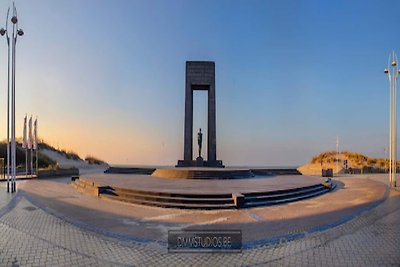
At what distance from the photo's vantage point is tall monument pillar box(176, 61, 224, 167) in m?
27.7

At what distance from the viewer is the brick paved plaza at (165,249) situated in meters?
5.42

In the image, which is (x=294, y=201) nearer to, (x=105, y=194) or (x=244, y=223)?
(x=244, y=223)

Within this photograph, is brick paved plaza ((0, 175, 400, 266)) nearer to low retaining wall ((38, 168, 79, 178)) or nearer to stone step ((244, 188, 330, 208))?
stone step ((244, 188, 330, 208))

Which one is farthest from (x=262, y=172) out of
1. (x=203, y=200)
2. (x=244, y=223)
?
(x=244, y=223)

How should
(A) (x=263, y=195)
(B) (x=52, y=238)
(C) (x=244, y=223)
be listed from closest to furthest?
(B) (x=52, y=238), (C) (x=244, y=223), (A) (x=263, y=195)

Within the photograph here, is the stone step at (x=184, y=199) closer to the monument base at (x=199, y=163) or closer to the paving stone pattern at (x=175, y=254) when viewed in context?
the paving stone pattern at (x=175, y=254)

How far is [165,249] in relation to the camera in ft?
20.2

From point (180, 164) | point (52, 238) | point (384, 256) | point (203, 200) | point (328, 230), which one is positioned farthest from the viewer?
point (180, 164)

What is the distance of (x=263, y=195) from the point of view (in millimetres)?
11836

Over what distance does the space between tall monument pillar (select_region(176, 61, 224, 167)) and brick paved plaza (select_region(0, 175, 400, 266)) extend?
19.7 meters

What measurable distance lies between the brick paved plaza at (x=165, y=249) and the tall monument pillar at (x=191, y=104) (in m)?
19.7

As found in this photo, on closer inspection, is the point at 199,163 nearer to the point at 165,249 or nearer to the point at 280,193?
the point at 280,193

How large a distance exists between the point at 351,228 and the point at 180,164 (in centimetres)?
2020

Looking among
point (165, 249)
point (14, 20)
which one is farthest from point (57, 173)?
point (165, 249)
